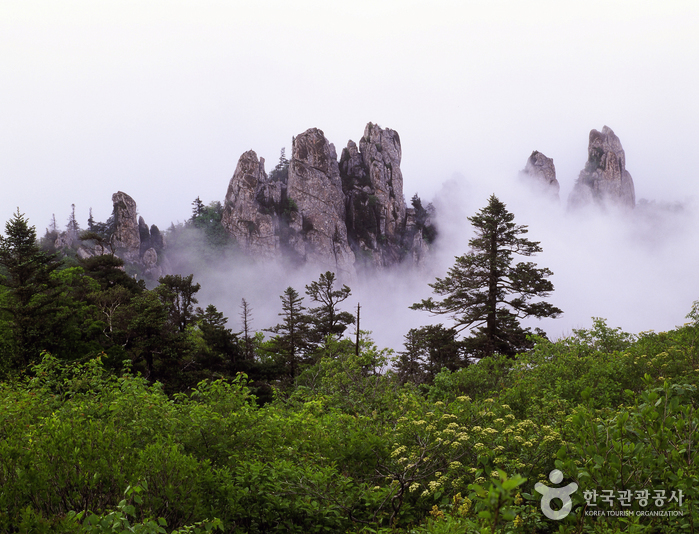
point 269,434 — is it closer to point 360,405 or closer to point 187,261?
point 360,405

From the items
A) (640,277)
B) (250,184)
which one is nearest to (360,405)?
(250,184)

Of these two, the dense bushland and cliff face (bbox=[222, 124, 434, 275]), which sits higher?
cliff face (bbox=[222, 124, 434, 275])

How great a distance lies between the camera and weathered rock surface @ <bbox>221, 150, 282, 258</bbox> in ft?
264

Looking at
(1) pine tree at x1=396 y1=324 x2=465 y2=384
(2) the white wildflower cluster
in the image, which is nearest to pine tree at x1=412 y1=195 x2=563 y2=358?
(1) pine tree at x1=396 y1=324 x2=465 y2=384

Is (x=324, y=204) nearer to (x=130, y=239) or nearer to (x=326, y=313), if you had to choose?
(x=130, y=239)

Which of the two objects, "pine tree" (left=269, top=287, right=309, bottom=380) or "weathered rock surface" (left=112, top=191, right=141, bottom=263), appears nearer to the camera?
"pine tree" (left=269, top=287, right=309, bottom=380)

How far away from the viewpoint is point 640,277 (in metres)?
149

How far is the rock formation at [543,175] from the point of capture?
419 ft

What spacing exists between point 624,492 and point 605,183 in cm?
13898

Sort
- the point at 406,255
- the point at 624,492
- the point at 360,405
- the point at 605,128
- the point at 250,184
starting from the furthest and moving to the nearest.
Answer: the point at 605,128 < the point at 406,255 < the point at 250,184 < the point at 360,405 < the point at 624,492

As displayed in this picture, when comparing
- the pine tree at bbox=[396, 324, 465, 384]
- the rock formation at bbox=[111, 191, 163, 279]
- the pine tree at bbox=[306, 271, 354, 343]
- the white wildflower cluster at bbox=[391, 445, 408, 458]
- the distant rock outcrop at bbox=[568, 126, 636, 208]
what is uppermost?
the distant rock outcrop at bbox=[568, 126, 636, 208]

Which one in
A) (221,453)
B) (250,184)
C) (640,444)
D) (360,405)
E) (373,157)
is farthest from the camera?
(373,157)

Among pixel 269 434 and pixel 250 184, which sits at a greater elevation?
pixel 250 184

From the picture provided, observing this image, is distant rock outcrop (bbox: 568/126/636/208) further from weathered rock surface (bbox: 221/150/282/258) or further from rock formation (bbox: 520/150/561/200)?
weathered rock surface (bbox: 221/150/282/258)
